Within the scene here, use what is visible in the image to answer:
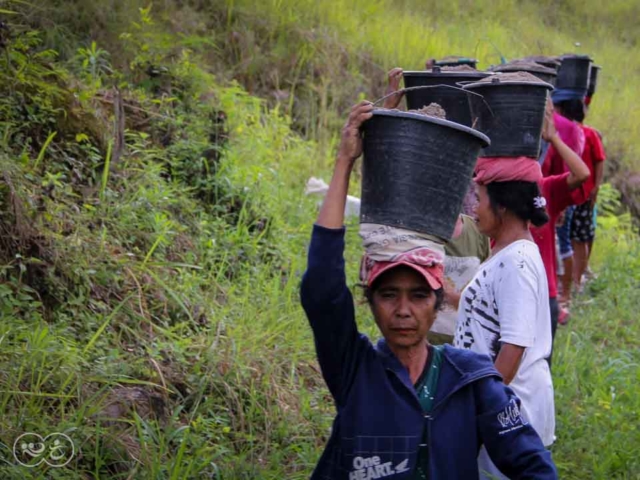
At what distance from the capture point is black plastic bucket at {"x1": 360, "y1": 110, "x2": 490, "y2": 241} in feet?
8.55

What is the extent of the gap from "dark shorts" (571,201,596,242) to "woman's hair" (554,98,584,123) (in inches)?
71.0

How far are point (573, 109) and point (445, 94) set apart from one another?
11.4ft

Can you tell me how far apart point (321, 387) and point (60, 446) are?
183 centimetres

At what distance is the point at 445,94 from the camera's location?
3.43 m

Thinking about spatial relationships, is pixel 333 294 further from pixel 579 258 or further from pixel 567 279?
pixel 579 258

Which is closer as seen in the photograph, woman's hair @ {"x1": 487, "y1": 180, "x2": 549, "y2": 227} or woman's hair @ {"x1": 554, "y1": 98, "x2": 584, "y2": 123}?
woman's hair @ {"x1": 487, "y1": 180, "x2": 549, "y2": 227}

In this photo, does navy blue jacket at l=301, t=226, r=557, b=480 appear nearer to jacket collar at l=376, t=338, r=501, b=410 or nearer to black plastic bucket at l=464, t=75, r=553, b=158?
jacket collar at l=376, t=338, r=501, b=410

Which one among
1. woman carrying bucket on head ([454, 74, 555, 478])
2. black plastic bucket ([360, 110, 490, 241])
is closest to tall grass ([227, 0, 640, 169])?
woman carrying bucket on head ([454, 74, 555, 478])

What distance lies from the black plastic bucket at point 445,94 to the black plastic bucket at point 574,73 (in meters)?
3.00

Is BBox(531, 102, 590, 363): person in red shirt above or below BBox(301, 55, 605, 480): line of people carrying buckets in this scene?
above

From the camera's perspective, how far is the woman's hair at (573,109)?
21.8ft

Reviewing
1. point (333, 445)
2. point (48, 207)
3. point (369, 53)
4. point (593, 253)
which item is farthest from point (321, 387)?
point (369, 53)

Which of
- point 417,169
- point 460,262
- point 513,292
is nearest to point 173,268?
point 460,262

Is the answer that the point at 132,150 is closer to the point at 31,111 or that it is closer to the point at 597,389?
the point at 31,111
